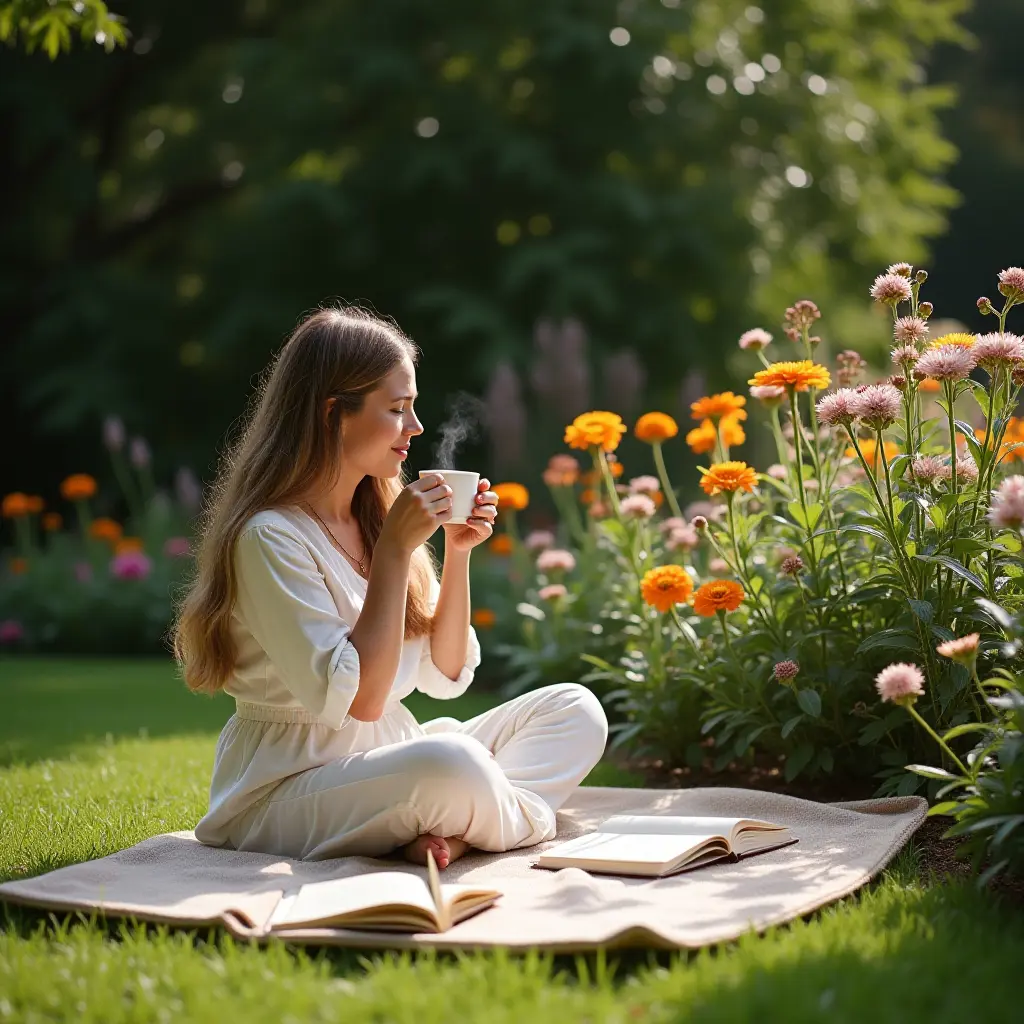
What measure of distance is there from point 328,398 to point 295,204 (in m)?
8.27

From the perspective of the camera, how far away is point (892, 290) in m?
2.79

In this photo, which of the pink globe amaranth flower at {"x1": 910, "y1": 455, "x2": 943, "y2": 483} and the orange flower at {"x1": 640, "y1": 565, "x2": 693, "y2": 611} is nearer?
the pink globe amaranth flower at {"x1": 910, "y1": 455, "x2": 943, "y2": 483}

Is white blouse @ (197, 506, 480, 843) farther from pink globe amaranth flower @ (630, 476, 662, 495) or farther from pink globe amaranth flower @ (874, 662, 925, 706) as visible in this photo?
pink globe amaranth flower @ (630, 476, 662, 495)

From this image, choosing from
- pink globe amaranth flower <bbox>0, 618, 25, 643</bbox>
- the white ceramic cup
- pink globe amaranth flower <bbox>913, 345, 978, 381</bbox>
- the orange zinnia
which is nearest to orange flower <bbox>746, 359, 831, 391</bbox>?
pink globe amaranth flower <bbox>913, 345, 978, 381</bbox>

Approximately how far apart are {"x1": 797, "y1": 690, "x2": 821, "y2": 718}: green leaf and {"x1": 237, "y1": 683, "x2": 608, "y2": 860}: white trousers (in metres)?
0.58

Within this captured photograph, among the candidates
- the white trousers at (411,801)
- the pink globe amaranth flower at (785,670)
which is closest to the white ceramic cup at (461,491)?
the white trousers at (411,801)

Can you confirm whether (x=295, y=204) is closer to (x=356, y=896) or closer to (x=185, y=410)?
(x=185, y=410)

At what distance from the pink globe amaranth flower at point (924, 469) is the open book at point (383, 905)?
4.34 ft

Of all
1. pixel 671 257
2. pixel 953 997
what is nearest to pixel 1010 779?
pixel 953 997

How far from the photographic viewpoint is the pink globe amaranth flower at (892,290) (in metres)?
2.78

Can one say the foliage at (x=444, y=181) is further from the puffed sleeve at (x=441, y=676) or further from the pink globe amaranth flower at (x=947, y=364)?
the pink globe amaranth flower at (x=947, y=364)

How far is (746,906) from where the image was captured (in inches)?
89.6

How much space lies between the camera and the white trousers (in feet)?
8.43

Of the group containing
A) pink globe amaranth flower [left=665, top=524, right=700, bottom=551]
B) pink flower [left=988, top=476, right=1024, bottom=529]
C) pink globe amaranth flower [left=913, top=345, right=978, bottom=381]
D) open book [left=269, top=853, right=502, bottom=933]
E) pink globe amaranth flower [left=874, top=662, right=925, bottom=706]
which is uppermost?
pink globe amaranth flower [left=913, top=345, right=978, bottom=381]
